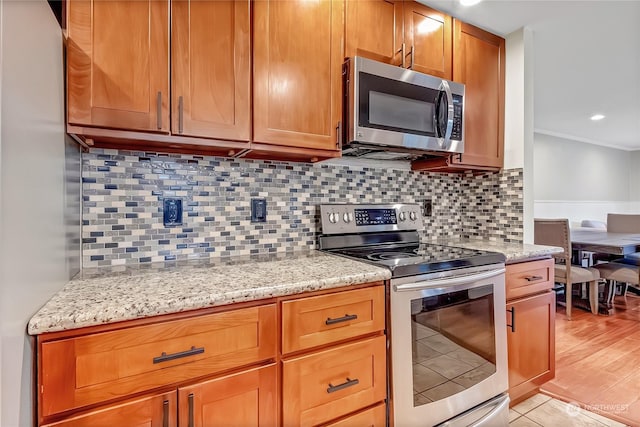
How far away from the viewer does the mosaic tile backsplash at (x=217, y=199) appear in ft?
4.42

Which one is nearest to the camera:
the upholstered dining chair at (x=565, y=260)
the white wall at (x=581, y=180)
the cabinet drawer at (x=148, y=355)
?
the cabinet drawer at (x=148, y=355)

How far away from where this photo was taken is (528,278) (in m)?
1.81

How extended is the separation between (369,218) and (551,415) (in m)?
1.44

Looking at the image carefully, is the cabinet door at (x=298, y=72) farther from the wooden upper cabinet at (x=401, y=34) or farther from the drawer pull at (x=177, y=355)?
the drawer pull at (x=177, y=355)

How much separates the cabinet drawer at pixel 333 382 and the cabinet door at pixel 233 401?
0.18 ft

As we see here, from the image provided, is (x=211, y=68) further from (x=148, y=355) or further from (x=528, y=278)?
(x=528, y=278)

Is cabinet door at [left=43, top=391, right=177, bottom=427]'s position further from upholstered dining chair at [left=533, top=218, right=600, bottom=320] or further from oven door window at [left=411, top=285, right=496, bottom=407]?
upholstered dining chair at [left=533, top=218, right=600, bottom=320]

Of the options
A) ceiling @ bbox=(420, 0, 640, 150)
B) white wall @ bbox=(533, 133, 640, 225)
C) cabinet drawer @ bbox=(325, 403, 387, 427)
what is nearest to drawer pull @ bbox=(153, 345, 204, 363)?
cabinet drawer @ bbox=(325, 403, 387, 427)

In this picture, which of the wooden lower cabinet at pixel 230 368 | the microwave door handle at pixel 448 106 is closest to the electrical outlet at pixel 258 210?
the wooden lower cabinet at pixel 230 368

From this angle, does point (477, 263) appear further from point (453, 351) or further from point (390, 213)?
A: point (390, 213)

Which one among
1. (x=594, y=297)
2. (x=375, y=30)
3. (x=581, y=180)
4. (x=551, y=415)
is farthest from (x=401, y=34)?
(x=581, y=180)

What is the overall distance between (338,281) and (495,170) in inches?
62.8

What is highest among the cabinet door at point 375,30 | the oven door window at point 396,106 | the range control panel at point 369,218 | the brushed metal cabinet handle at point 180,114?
the cabinet door at point 375,30

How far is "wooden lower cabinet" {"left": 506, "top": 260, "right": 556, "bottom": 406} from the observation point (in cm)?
174
